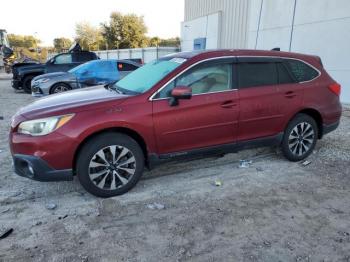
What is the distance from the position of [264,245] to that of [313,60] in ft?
11.0

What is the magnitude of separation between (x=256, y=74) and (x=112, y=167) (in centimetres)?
239

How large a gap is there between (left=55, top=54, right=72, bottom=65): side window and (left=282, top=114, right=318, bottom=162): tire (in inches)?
445

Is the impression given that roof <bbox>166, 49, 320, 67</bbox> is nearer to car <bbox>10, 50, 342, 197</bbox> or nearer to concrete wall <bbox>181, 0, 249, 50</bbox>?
car <bbox>10, 50, 342, 197</bbox>

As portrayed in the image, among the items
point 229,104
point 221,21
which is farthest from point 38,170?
point 221,21

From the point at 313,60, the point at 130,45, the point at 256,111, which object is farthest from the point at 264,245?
the point at 130,45

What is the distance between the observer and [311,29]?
11445 millimetres

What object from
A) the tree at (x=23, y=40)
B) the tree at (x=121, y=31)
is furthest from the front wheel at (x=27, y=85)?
the tree at (x=23, y=40)

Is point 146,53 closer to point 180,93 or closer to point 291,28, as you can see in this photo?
point 291,28

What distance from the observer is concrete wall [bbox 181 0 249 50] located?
16.5 meters

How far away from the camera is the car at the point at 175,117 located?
12.1ft

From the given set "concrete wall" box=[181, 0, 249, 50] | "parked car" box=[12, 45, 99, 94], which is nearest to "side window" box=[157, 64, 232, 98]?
"parked car" box=[12, 45, 99, 94]

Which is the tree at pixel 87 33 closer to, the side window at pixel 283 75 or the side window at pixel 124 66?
the side window at pixel 124 66

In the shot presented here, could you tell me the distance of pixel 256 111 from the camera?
4637 millimetres

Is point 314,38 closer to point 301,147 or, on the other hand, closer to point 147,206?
point 301,147
